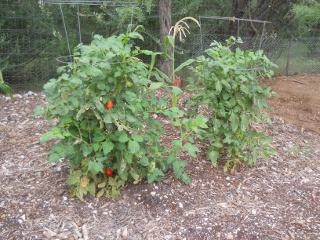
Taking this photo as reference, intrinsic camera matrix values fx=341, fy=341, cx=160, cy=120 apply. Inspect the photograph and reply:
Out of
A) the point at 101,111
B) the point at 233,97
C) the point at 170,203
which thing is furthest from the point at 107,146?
the point at 233,97

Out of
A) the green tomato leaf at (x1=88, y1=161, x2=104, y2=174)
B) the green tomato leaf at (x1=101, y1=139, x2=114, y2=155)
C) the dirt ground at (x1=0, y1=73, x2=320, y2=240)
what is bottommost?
the dirt ground at (x1=0, y1=73, x2=320, y2=240)

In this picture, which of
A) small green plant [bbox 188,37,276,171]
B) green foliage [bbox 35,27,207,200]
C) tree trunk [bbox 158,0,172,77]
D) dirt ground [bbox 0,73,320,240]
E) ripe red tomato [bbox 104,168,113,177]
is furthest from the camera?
tree trunk [bbox 158,0,172,77]

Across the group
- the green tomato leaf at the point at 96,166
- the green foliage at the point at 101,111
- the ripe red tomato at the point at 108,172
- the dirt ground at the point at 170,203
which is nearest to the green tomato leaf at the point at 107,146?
the green foliage at the point at 101,111

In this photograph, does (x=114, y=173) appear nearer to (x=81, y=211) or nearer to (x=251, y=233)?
(x=81, y=211)

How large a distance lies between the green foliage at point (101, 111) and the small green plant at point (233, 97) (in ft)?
1.55

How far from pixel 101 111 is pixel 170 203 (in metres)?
1.01

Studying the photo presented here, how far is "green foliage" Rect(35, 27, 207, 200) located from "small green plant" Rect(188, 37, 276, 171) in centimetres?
47

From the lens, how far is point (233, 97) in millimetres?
3193

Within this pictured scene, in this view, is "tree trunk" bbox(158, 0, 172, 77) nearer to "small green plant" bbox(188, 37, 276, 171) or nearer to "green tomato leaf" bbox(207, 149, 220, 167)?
"small green plant" bbox(188, 37, 276, 171)

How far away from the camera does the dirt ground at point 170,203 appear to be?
8.56ft

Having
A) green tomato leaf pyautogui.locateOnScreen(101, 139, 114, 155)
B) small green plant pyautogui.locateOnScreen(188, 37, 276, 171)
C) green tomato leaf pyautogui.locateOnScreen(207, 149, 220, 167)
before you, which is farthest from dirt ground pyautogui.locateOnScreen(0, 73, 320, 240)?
green tomato leaf pyautogui.locateOnScreen(101, 139, 114, 155)

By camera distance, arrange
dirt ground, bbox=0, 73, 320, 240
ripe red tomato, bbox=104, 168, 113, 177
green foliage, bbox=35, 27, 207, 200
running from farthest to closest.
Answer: ripe red tomato, bbox=104, 168, 113, 177 < dirt ground, bbox=0, 73, 320, 240 < green foliage, bbox=35, 27, 207, 200

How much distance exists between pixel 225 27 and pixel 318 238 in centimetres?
529

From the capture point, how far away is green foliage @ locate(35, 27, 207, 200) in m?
2.45
